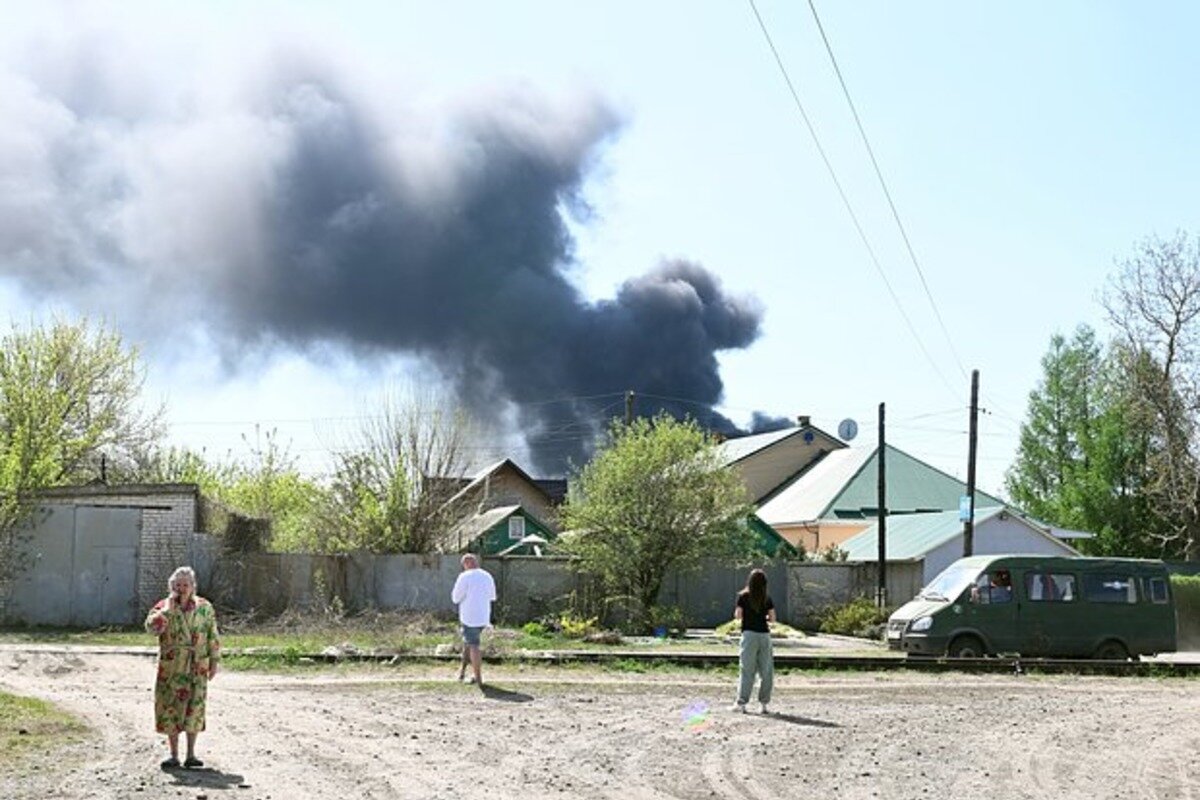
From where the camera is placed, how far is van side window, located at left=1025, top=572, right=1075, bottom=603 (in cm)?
2483

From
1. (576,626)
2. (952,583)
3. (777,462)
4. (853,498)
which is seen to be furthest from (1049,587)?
(777,462)

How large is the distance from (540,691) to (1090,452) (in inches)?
2114

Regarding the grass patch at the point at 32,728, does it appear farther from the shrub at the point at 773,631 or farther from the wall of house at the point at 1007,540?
the wall of house at the point at 1007,540

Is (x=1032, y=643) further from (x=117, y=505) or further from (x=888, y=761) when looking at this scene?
(x=117, y=505)

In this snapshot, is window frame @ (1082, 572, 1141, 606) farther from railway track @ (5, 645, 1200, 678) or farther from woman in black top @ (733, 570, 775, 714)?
woman in black top @ (733, 570, 775, 714)

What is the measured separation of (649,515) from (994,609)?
1063 cm

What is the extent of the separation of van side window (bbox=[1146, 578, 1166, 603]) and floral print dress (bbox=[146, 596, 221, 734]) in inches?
782

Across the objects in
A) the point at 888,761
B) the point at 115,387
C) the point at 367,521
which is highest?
the point at 115,387

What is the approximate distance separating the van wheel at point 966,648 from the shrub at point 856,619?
406 inches

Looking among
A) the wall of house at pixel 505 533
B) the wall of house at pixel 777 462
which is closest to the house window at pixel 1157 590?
the wall of house at pixel 505 533

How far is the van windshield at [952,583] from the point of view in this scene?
80.9 feet

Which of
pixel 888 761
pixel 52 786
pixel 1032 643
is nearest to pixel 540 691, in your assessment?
pixel 888 761

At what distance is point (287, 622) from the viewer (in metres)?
29.3

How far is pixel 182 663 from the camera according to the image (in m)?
11.0
